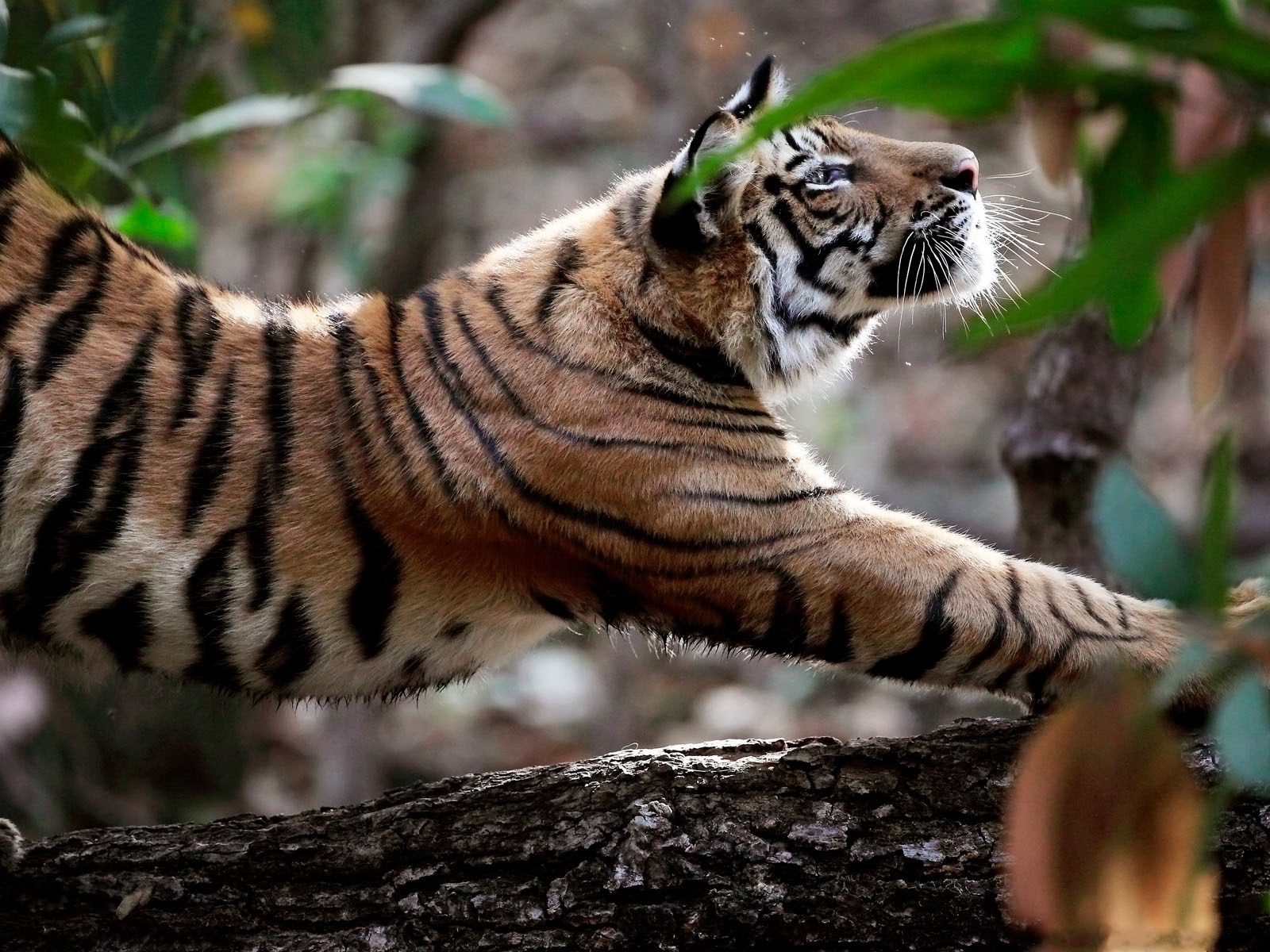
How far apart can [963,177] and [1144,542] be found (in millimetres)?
2217

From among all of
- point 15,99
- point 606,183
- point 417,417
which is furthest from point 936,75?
point 606,183

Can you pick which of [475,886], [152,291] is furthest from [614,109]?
[475,886]

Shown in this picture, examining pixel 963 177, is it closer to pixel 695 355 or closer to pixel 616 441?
pixel 695 355

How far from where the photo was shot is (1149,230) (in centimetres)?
69

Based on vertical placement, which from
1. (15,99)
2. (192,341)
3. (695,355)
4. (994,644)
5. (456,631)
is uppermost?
(15,99)

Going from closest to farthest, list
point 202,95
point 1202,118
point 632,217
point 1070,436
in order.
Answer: point 1202,118 → point 632,217 → point 1070,436 → point 202,95

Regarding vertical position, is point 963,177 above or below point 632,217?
above

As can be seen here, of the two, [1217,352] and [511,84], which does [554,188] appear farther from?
[1217,352]

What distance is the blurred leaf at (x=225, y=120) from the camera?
11.6 feet

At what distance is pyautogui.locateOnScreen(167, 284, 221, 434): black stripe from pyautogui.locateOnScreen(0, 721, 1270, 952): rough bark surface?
0.81 meters

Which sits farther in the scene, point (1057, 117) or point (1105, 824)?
point (1057, 117)

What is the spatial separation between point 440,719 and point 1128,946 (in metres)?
6.81

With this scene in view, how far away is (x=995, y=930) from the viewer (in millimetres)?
2006

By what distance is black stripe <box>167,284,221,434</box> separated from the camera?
264 cm
